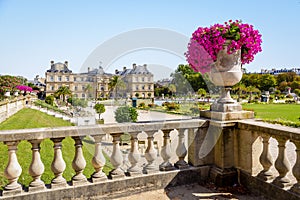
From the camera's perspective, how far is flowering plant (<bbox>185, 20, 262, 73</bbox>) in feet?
13.9

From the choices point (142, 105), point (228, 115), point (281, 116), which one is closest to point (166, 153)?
point (228, 115)

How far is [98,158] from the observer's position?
372 cm

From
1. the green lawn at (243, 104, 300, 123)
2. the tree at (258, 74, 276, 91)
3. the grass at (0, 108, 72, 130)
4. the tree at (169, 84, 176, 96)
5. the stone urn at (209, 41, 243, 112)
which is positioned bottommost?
the grass at (0, 108, 72, 130)

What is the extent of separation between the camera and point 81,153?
3689 mm

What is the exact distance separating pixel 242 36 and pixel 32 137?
147 inches

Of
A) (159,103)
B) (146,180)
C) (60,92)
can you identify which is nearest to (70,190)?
(146,180)

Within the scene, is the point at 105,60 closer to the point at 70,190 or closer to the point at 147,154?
the point at 147,154

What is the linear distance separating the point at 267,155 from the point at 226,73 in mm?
1503

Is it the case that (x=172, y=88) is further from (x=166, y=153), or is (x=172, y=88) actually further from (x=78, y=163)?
(x=78, y=163)

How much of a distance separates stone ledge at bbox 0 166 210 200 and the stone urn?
125 centimetres

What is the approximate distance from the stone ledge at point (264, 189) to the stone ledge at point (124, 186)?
686 millimetres

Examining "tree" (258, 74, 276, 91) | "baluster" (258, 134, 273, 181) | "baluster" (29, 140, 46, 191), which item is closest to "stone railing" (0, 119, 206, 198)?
"baluster" (29, 140, 46, 191)

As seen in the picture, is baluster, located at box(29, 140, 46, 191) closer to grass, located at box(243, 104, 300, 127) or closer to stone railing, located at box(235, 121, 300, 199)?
stone railing, located at box(235, 121, 300, 199)

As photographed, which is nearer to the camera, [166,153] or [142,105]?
[166,153]
